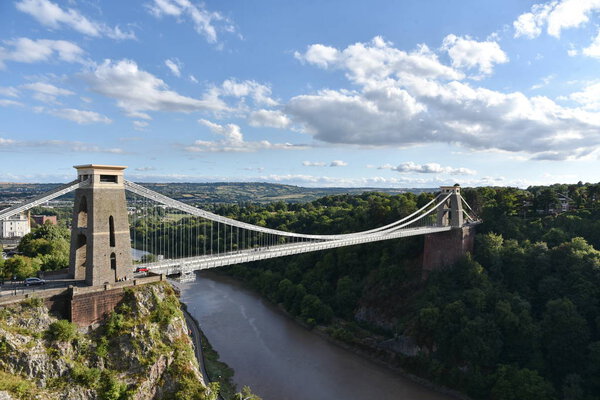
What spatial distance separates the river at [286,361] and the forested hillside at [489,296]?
4.89 ft

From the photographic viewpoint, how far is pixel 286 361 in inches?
896

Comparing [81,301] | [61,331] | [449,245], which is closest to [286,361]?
[81,301]

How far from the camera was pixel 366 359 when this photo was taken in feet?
77.9

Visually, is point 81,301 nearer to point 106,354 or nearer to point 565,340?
point 106,354

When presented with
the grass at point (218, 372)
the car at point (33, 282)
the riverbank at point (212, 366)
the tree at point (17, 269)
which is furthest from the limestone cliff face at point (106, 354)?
the tree at point (17, 269)

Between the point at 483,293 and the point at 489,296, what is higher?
the point at 483,293

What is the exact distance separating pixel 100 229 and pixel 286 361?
13.5 meters

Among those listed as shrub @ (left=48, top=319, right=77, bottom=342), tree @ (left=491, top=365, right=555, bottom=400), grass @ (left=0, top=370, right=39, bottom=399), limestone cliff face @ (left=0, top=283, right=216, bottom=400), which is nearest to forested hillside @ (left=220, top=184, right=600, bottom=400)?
tree @ (left=491, top=365, right=555, bottom=400)

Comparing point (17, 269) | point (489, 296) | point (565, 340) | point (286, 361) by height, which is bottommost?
point (286, 361)

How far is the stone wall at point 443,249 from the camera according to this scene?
26922mm

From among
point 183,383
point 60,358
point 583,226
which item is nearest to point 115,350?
point 60,358

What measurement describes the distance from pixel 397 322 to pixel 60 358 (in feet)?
62.6

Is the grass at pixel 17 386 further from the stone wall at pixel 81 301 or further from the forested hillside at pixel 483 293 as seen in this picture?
the forested hillside at pixel 483 293

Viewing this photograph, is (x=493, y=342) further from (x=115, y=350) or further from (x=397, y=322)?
(x=115, y=350)
